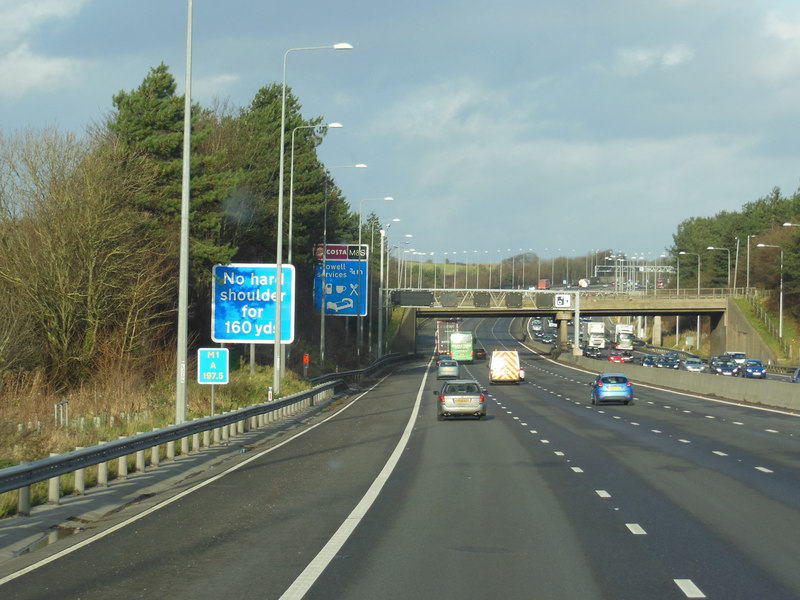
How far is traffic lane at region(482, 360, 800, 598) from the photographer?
9.54 meters

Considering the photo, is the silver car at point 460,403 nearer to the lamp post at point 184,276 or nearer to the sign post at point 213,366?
the sign post at point 213,366

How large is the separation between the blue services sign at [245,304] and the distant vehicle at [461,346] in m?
70.9

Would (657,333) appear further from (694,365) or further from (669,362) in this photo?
(694,365)

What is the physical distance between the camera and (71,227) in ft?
121

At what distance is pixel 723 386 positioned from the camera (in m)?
45.7

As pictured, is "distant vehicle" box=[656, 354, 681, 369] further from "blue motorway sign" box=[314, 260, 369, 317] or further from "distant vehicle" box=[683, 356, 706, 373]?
"blue motorway sign" box=[314, 260, 369, 317]

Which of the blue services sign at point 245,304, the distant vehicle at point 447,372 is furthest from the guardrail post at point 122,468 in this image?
the distant vehicle at point 447,372

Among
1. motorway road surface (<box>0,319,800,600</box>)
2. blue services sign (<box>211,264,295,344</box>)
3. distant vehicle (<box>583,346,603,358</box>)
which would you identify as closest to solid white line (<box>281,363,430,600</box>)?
motorway road surface (<box>0,319,800,600</box>)

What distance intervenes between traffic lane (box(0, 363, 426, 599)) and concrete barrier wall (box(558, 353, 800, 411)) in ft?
73.7

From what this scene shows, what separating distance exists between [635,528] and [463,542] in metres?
2.24

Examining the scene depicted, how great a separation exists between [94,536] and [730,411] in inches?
1145

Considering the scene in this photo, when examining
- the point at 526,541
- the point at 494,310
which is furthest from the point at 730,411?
the point at 494,310

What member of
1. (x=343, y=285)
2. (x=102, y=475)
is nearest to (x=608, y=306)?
(x=343, y=285)

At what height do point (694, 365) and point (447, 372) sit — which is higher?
point (694, 365)
